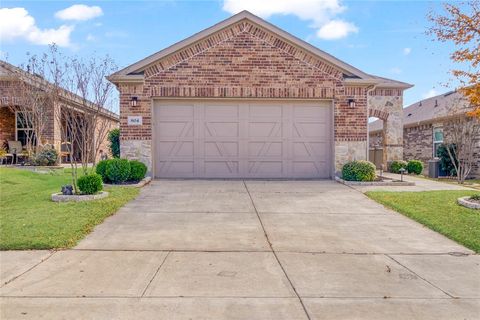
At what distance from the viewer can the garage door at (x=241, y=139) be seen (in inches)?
488

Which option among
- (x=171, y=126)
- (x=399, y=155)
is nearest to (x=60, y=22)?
(x=171, y=126)

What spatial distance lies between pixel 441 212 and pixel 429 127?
14.2 m

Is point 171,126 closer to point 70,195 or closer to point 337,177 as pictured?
point 70,195

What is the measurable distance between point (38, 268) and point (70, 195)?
4.21 meters

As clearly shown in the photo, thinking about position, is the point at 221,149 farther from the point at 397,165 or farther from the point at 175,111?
the point at 397,165

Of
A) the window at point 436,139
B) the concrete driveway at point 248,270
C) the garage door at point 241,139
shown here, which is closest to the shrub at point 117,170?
the garage door at point 241,139

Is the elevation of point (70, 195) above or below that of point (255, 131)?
below

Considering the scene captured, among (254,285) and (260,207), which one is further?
(260,207)

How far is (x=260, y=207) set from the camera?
8.18m

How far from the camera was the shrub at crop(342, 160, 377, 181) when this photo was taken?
1154cm

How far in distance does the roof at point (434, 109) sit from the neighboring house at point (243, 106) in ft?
23.7

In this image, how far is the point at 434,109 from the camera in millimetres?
20688

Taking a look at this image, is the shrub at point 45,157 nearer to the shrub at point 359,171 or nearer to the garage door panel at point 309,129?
the garage door panel at point 309,129

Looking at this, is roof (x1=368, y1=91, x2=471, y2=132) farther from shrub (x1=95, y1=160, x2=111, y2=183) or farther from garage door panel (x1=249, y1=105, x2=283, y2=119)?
shrub (x1=95, y1=160, x2=111, y2=183)
